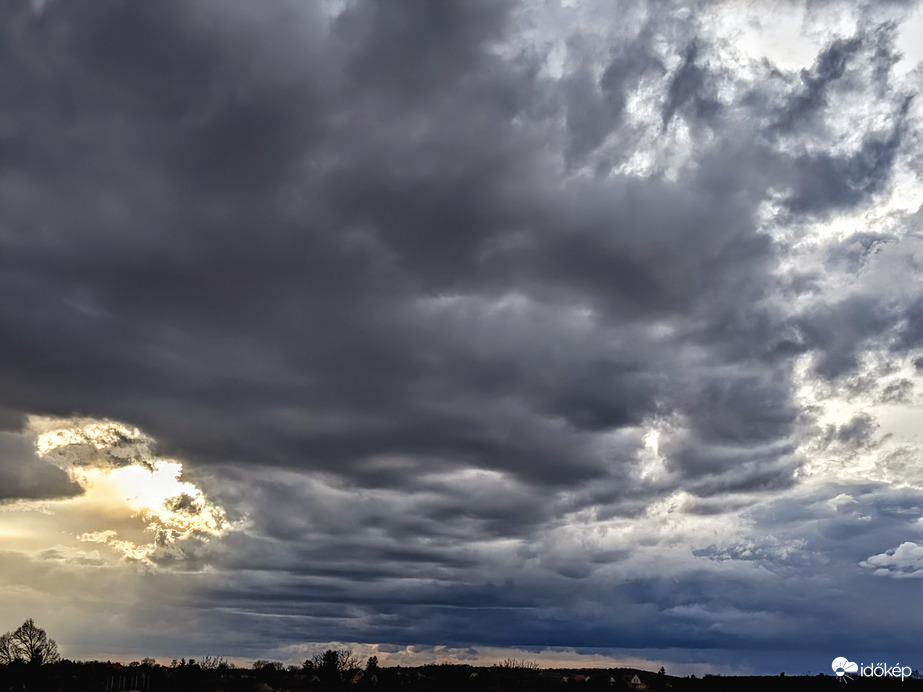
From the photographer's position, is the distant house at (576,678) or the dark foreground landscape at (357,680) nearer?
the dark foreground landscape at (357,680)

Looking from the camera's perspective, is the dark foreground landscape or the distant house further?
the distant house

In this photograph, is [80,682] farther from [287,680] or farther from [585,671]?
[585,671]

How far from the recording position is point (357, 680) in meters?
155

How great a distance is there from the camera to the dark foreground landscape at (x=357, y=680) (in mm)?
146750

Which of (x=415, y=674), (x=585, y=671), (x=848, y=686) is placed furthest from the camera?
(x=585, y=671)

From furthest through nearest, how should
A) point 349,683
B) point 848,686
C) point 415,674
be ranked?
1. point 415,674
2. point 349,683
3. point 848,686

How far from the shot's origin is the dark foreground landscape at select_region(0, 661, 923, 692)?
14675 centimetres

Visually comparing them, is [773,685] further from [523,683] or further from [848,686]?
[523,683]

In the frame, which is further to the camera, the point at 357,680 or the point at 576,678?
the point at 576,678

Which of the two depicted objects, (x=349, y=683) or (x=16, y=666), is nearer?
(x=349, y=683)

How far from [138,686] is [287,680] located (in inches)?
991

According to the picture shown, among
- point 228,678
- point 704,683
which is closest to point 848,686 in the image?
point 704,683

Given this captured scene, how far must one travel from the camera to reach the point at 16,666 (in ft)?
571

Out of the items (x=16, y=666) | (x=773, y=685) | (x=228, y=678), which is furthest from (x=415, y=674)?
(x=16, y=666)
